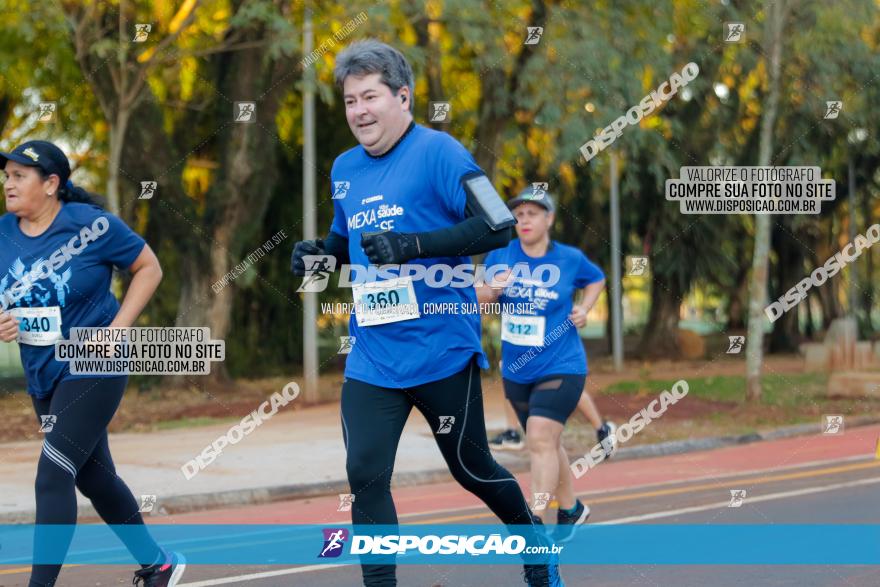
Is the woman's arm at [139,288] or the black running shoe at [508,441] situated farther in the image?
the black running shoe at [508,441]

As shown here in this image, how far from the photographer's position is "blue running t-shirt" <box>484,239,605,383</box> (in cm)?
778

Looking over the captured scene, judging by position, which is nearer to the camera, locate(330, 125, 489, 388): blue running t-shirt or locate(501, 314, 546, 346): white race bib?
locate(330, 125, 489, 388): blue running t-shirt

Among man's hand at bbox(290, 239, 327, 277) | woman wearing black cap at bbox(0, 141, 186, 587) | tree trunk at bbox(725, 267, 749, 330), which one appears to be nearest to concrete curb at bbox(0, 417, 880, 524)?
woman wearing black cap at bbox(0, 141, 186, 587)

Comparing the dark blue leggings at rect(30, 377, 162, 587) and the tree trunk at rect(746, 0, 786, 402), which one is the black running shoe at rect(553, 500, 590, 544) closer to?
the dark blue leggings at rect(30, 377, 162, 587)

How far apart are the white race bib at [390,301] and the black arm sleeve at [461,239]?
258mm

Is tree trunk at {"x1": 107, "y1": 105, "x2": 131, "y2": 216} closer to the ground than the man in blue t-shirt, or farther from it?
farther from it

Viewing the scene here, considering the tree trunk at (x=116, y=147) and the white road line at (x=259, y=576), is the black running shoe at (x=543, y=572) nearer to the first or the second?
the white road line at (x=259, y=576)

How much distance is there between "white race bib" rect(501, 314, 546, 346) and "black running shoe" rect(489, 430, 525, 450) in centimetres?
490

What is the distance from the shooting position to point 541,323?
25.9ft

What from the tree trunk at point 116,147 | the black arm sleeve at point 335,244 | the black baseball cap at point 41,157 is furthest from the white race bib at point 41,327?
the tree trunk at point 116,147

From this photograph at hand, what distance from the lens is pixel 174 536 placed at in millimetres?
8727

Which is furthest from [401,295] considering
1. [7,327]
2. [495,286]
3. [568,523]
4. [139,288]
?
[568,523]

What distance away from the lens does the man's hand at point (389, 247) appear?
4531 millimetres

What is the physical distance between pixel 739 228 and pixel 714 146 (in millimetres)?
3776
